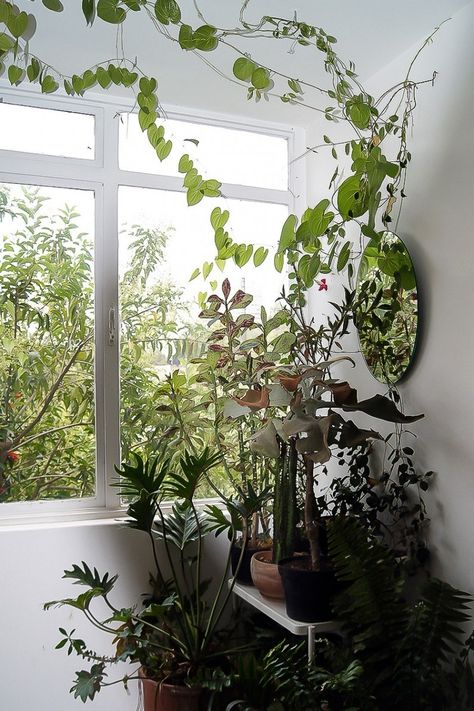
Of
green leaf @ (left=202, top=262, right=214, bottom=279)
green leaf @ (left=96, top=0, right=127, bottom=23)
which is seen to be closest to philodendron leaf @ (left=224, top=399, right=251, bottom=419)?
green leaf @ (left=202, top=262, right=214, bottom=279)

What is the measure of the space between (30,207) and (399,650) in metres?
2.19

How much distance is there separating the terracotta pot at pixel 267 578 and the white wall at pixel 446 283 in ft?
1.77

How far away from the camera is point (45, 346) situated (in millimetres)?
2986

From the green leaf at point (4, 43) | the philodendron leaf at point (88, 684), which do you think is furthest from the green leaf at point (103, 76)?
the philodendron leaf at point (88, 684)

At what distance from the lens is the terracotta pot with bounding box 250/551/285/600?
8.21 ft

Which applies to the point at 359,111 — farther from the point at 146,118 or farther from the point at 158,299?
the point at 158,299

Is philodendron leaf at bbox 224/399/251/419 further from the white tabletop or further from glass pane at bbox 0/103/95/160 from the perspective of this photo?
glass pane at bbox 0/103/95/160

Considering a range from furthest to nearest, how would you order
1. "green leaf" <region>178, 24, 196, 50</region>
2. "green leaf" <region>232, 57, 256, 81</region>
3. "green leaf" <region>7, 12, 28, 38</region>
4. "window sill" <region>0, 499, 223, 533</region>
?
"window sill" <region>0, 499, 223, 533</region> < "green leaf" <region>232, 57, 256, 81</region> < "green leaf" <region>178, 24, 196, 50</region> < "green leaf" <region>7, 12, 28, 38</region>

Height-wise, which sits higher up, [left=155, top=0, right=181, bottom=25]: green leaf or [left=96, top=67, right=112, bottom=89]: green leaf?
[left=155, top=0, right=181, bottom=25]: green leaf

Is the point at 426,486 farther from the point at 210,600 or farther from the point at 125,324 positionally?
the point at 125,324

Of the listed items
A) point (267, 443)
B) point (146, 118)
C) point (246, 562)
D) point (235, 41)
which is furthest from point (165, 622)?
point (235, 41)

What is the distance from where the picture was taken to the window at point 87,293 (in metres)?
2.95

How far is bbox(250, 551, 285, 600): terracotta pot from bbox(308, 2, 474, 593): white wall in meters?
0.54

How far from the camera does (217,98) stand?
3135 mm
